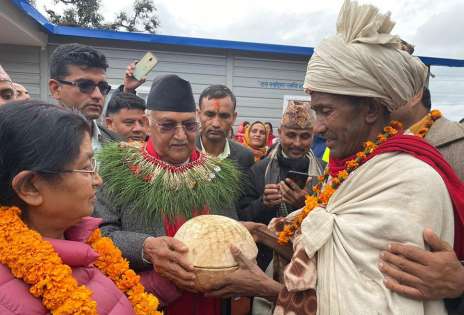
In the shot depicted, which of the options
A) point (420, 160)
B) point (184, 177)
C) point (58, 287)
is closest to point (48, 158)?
point (58, 287)

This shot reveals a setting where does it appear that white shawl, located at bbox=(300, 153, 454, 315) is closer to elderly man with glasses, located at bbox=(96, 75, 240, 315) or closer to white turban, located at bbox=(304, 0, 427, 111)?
white turban, located at bbox=(304, 0, 427, 111)

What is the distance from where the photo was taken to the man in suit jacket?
383cm

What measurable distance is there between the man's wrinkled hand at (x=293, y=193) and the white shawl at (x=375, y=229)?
116 cm

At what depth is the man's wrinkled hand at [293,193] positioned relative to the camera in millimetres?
2949

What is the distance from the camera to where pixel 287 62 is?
9.59 metres

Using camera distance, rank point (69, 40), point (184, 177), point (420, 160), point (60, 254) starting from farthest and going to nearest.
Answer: point (69, 40) < point (184, 177) < point (420, 160) < point (60, 254)

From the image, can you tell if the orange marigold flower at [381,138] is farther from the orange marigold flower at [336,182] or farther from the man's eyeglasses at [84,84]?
the man's eyeglasses at [84,84]

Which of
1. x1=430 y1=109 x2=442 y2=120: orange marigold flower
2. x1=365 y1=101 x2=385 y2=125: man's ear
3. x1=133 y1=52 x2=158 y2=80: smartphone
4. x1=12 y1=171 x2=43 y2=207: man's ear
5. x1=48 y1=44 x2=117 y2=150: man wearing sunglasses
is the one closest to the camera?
x1=12 y1=171 x2=43 y2=207: man's ear

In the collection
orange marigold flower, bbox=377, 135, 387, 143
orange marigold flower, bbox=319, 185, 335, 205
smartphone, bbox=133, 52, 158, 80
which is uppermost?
smartphone, bbox=133, 52, 158, 80

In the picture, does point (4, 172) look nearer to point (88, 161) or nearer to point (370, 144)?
point (88, 161)

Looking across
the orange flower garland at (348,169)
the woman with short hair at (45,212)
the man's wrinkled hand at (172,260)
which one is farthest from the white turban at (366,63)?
the woman with short hair at (45,212)

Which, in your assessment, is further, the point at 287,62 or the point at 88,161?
the point at 287,62

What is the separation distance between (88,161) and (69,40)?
7742 mm

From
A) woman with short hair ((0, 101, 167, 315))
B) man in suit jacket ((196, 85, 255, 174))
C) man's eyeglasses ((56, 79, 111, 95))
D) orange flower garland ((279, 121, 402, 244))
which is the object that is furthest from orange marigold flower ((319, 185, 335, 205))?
man's eyeglasses ((56, 79, 111, 95))
